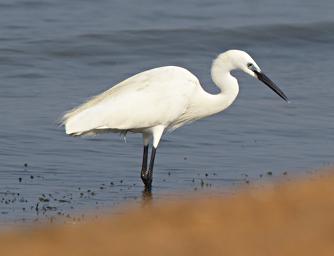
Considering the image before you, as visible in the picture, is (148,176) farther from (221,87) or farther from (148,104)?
(221,87)

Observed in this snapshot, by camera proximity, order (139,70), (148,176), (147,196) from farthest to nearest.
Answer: (139,70) < (148,176) < (147,196)

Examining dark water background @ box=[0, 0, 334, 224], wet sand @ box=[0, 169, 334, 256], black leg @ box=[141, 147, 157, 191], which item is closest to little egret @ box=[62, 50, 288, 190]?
black leg @ box=[141, 147, 157, 191]

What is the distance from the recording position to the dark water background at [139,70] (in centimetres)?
1118

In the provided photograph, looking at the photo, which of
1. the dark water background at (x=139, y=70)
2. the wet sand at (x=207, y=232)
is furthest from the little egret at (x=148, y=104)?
the wet sand at (x=207, y=232)

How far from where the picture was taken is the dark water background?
11180mm

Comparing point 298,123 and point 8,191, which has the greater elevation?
point 298,123

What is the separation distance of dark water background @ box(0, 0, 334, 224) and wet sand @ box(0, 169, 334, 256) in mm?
4161

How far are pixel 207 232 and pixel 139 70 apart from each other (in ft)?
39.5

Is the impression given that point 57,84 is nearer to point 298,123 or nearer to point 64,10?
point 298,123

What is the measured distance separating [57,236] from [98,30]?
566 inches

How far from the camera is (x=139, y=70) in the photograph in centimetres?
1706

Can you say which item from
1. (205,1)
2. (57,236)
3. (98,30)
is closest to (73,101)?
(98,30)

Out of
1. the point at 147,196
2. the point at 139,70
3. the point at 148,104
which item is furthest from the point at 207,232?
the point at 139,70

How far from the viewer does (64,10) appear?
2038cm
